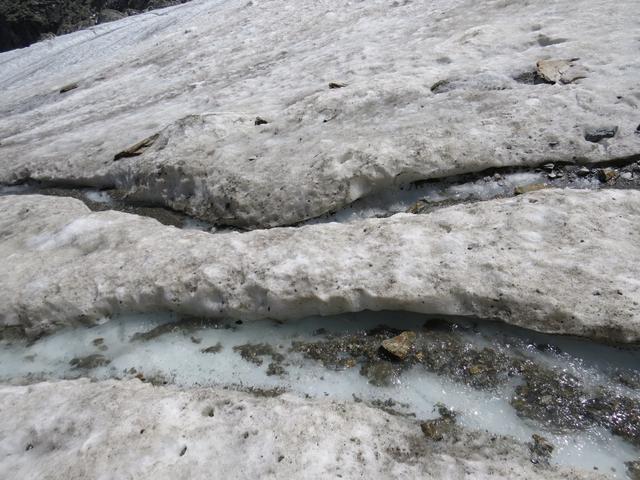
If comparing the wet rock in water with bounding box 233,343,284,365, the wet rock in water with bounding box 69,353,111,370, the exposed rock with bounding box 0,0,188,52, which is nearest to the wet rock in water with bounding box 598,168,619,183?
the wet rock in water with bounding box 233,343,284,365

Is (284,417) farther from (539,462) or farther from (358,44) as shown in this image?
(358,44)

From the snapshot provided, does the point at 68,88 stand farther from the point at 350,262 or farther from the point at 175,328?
the point at 350,262

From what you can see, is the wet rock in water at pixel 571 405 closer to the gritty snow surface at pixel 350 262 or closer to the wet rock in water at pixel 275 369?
the gritty snow surface at pixel 350 262

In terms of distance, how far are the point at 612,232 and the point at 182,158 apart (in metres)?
5.56

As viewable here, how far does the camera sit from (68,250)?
5.77 m

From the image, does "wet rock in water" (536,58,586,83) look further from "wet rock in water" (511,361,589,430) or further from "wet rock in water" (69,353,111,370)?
"wet rock in water" (69,353,111,370)

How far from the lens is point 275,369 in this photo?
3979 mm

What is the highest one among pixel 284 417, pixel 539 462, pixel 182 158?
→ pixel 182 158

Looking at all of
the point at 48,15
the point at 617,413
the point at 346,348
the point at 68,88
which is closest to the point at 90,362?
the point at 346,348

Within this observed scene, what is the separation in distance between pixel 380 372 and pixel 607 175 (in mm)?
3615

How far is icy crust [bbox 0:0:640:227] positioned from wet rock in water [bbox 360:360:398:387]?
2402mm

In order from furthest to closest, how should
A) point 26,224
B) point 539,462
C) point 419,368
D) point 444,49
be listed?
point 444,49
point 26,224
point 419,368
point 539,462

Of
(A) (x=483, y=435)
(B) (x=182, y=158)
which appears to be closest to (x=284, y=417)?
(A) (x=483, y=435)

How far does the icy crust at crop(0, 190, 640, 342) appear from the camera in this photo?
3826 mm
